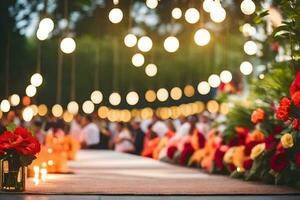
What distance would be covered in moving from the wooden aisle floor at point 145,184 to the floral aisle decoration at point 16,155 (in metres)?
0.25

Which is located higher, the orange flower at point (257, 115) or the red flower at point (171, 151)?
the orange flower at point (257, 115)

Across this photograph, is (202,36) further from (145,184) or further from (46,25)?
(145,184)

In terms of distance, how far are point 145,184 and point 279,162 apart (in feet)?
6.68

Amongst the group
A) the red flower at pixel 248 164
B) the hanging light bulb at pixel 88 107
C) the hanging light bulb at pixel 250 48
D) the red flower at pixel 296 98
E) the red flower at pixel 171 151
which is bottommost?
the red flower at pixel 248 164

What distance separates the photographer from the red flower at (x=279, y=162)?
485 inches

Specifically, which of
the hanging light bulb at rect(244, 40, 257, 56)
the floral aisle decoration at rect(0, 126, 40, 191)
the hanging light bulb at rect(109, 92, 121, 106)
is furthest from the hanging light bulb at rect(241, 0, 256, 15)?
the hanging light bulb at rect(109, 92, 121, 106)

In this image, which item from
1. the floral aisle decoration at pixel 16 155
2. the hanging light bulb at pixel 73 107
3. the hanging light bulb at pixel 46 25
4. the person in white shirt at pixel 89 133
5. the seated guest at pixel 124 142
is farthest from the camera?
the hanging light bulb at pixel 73 107

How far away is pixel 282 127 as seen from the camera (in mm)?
13703

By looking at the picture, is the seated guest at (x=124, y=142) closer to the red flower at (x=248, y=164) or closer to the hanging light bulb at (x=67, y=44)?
the hanging light bulb at (x=67, y=44)

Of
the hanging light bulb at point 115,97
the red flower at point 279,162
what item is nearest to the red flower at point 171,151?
the red flower at point 279,162

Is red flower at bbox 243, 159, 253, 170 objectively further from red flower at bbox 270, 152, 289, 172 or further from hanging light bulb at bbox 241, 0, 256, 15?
hanging light bulb at bbox 241, 0, 256, 15

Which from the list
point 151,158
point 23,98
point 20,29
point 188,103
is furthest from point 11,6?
point 188,103

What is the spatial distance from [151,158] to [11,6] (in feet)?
18.5

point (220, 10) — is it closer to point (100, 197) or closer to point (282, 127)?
point (282, 127)
